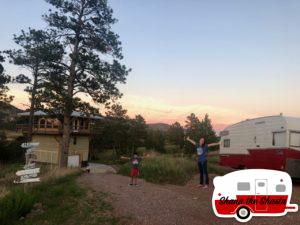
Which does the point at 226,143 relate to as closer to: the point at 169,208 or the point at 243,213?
the point at 169,208

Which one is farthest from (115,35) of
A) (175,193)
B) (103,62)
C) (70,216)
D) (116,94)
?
(70,216)

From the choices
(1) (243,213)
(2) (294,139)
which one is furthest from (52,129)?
(1) (243,213)

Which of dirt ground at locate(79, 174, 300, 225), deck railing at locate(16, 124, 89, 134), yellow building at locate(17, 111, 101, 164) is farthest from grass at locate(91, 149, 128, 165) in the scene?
dirt ground at locate(79, 174, 300, 225)

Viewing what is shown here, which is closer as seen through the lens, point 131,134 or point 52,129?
point 52,129

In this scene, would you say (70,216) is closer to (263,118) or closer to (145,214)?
(145,214)

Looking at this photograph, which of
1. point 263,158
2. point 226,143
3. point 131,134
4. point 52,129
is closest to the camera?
point 263,158

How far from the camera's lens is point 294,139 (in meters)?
17.9

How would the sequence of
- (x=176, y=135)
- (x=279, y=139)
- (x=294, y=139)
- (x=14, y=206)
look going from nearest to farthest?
(x=14, y=206) → (x=294, y=139) → (x=279, y=139) → (x=176, y=135)

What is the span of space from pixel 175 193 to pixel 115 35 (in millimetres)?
17121

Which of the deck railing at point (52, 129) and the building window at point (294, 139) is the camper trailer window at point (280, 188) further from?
the deck railing at point (52, 129)

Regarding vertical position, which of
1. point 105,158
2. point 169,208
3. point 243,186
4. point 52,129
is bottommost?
point 105,158

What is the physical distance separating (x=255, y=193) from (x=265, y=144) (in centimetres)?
1379

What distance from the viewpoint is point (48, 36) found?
26578 millimetres

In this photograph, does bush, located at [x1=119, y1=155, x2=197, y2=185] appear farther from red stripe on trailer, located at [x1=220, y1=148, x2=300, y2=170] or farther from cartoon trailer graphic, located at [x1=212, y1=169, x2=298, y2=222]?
cartoon trailer graphic, located at [x1=212, y1=169, x2=298, y2=222]
